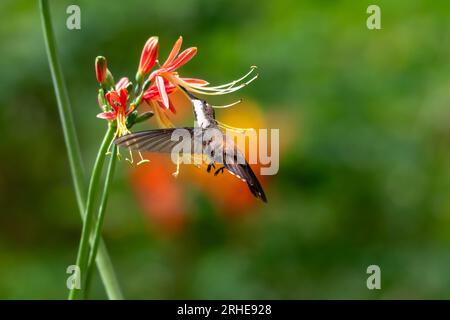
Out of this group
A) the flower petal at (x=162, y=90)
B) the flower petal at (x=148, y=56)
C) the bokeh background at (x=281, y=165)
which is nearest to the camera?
the flower petal at (x=162, y=90)

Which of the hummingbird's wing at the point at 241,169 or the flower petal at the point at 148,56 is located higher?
the flower petal at the point at 148,56

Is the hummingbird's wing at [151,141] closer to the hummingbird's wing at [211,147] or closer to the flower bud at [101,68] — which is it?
the hummingbird's wing at [211,147]

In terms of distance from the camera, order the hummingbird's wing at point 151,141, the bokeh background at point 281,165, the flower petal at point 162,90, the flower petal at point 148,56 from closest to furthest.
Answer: the hummingbird's wing at point 151,141
the flower petal at point 162,90
the flower petal at point 148,56
the bokeh background at point 281,165

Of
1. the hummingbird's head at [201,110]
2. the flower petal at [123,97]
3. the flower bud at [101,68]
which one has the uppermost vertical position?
the flower bud at [101,68]

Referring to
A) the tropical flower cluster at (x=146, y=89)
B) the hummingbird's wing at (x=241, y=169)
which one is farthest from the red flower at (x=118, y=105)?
the hummingbird's wing at (x=241, y=169)

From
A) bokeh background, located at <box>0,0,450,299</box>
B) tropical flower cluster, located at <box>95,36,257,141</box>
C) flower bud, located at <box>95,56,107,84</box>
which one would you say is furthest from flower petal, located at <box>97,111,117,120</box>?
bokeh background, located at <box>0,0,450,299</box>

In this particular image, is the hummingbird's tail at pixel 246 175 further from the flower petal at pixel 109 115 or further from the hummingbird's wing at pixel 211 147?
the flower petal at pixel 109 115

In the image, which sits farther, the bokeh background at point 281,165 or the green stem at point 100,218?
the bokeh background at point 281,165
